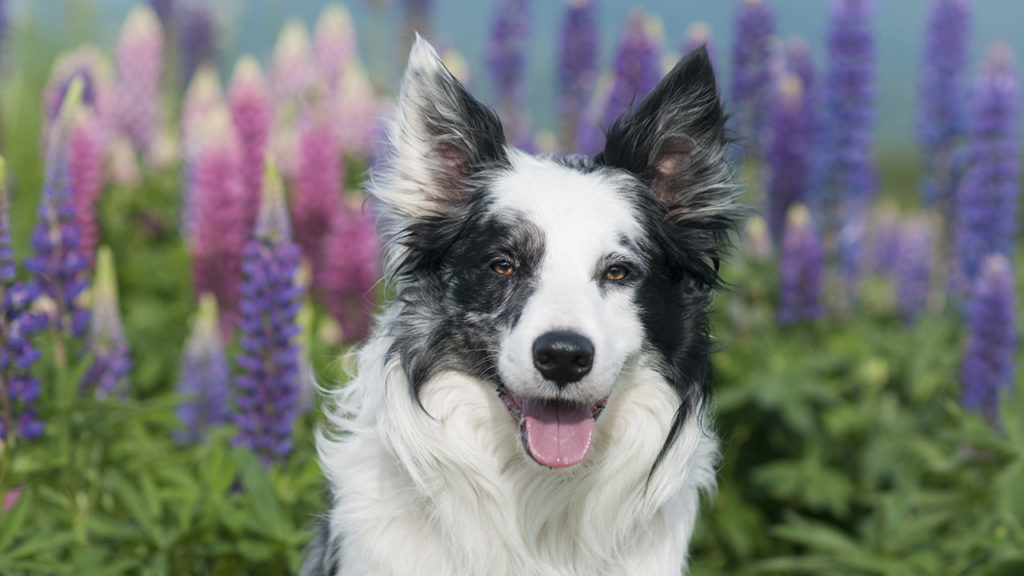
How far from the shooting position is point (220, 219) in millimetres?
5871

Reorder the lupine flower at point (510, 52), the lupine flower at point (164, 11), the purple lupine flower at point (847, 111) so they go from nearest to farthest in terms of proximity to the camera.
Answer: the purple lupine flower at point (847, 111) → the lupine flower at point (510, 52) → the lupine flower at point (164, 11)

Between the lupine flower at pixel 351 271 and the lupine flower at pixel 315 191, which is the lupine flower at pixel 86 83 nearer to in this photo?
the lupine flower at pixel 315 191

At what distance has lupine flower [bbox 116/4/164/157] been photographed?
890 centimetres

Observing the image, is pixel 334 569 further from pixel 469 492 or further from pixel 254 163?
pixel 254 163

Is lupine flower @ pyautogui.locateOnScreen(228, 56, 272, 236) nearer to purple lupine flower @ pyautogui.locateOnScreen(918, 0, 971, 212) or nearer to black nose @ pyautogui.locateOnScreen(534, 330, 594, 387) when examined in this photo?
black nose @ pyautogui.locateOnScreen(534, 330, 594, 387)

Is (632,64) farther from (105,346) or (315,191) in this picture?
(105,346)

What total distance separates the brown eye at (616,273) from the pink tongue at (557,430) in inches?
14.7

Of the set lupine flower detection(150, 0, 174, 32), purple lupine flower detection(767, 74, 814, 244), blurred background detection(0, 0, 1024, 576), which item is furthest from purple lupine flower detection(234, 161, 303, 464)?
lupine flower detection(150, 0, 174, 32)

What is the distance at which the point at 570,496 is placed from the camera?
3072 millimetres

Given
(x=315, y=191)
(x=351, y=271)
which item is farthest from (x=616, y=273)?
(x=315, y=191)

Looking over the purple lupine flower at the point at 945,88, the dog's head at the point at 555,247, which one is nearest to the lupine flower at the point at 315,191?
the dog's head at the point at 555,247

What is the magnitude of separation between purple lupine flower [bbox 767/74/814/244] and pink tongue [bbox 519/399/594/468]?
468 cm

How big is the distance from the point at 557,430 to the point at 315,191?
3959 millimetres

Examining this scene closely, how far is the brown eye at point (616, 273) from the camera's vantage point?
292cm
